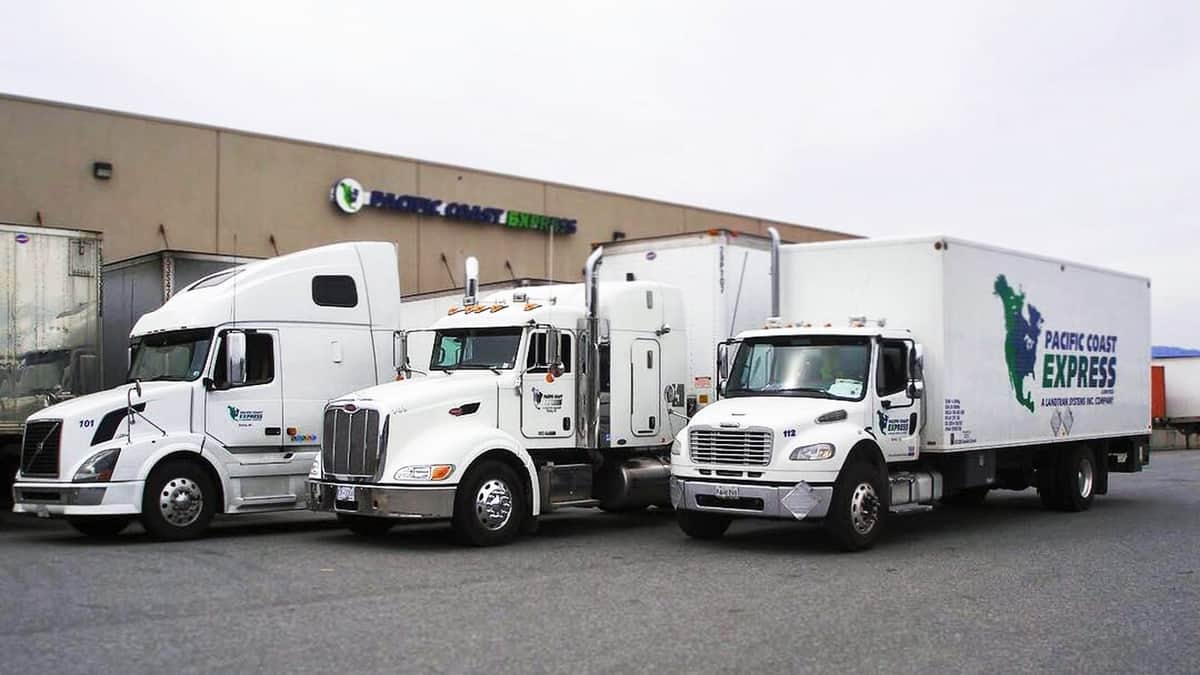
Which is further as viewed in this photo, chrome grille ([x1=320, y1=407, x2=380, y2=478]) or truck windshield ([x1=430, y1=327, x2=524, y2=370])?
truck windshield ([x1=430, y1=327, x2=524, y2=370])

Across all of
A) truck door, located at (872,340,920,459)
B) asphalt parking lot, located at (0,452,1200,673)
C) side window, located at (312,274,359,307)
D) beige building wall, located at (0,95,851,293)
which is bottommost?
asphalt parking lot, located at (0,452,1200,673)

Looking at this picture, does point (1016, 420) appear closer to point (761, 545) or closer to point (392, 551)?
point (761, 545)

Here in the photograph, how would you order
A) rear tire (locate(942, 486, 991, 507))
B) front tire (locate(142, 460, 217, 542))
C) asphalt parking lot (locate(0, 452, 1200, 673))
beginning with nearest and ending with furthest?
asphalt parking lot (locate(0, 452, 1200, 673))
front tire (locate(142, 460, 217, 542))
rear tire (locate(942, 486, 991, 507))

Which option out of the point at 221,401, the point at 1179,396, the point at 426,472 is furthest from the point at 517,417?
the point at 1179,396

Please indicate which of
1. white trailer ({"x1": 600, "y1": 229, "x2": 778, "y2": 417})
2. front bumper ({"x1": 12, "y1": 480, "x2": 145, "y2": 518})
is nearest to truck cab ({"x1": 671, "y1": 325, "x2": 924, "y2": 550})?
white trailer ({"x1": 600, "y1": 229, "x2": 778, "y2": 417})

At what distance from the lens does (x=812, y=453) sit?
12805 millimetres

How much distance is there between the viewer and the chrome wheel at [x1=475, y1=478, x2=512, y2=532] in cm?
1355

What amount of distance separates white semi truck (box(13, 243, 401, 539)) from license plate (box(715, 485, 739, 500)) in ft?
17.8

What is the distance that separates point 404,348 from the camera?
15.6m

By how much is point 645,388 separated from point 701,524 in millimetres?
2290

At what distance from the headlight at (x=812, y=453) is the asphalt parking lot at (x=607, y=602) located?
107 cm

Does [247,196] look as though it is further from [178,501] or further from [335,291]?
[178,501]

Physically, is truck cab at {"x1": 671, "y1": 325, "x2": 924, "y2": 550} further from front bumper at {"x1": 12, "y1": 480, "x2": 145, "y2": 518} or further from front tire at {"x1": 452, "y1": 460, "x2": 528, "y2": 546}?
front bumper at {"x1": 12, "y1": 480, "x2": 145, "y2": 518}

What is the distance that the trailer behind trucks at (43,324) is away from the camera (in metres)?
15.5
